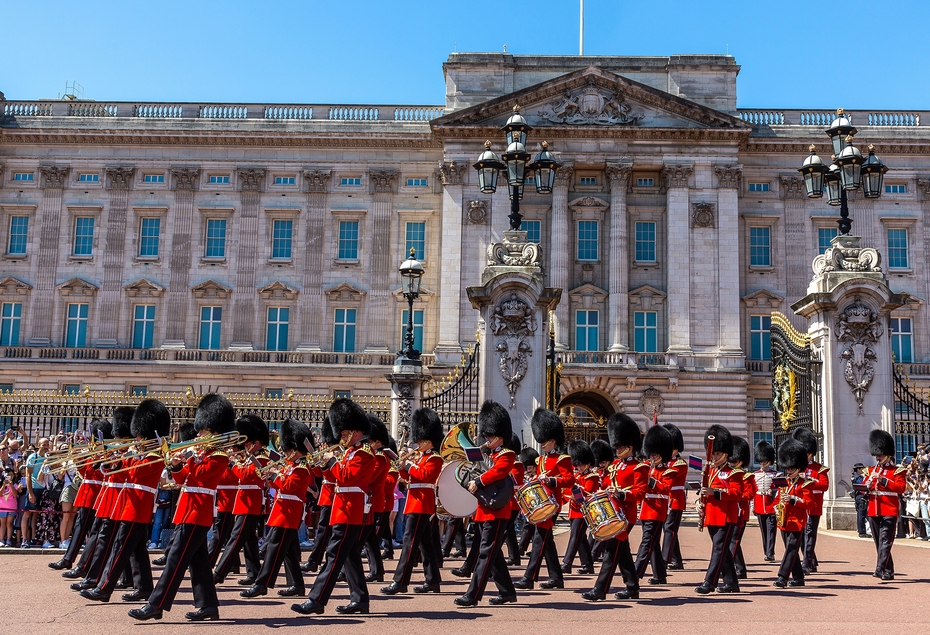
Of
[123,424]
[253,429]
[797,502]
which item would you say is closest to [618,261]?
[797,502]

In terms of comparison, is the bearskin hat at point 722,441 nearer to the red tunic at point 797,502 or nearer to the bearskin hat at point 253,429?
the red tunic at point 797,502

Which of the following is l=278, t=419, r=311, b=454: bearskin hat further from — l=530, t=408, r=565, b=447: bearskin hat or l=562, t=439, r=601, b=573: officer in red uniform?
l=562, t=439, r=601, b=573: officer in red uniform

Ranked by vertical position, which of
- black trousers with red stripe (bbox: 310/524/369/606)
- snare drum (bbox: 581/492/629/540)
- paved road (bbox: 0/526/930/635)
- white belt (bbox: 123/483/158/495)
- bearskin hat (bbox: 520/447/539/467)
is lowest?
paved road (bbox: 0/526/930/635)

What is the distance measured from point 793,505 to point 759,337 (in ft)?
99.8

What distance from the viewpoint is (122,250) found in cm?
4262

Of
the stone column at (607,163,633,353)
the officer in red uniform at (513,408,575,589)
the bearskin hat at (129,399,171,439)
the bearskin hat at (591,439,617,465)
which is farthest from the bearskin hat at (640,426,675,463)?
the stone column at (607,163,633,353)

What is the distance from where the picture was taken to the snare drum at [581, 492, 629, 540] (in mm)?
10375

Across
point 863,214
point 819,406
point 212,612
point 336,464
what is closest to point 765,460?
point 819,406

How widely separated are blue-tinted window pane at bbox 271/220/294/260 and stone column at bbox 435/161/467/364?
21.9 feet

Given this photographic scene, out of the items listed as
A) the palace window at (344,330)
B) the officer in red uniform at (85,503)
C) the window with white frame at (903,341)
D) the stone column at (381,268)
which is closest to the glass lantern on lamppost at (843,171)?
the officer in red uniform at (85,503)

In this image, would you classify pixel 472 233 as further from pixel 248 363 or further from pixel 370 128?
pixel 248 363

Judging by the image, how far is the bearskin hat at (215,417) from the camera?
9.95 meters

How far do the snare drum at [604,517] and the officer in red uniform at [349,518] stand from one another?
243cm

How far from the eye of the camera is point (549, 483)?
11.7 metres
